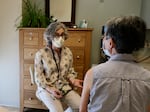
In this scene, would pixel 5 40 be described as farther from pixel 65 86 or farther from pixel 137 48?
pixel 137 48

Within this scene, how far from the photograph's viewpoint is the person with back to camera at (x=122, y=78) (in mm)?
935

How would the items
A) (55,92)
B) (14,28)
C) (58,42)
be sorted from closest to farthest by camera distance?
1. (55,92)
2. (58,42)
3. (14,28)

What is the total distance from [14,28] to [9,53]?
38 centimetres

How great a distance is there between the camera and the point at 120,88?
94cm

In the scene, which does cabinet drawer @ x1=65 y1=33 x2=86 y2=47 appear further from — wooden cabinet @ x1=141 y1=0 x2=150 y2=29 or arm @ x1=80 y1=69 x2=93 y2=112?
arm @ x1=80 y1=69 x2=93 y2=112

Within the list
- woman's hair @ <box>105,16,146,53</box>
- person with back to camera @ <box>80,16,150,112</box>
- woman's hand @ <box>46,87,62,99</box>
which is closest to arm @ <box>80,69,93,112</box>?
person with back to camera @ <box>80,16,150,112</box>

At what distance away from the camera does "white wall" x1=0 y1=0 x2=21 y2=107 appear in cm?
307

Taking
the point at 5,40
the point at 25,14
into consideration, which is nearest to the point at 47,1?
the point at 25,14

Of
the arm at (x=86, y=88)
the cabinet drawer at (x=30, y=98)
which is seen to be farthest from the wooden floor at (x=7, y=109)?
the arm at (x=86, y=88)

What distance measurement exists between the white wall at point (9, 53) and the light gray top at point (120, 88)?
7.76 feet

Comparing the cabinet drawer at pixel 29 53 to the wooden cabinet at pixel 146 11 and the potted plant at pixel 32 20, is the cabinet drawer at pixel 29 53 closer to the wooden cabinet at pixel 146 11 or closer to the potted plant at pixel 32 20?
the potted plant at pixel 32 20

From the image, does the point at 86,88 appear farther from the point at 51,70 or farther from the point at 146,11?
the point at 146,11

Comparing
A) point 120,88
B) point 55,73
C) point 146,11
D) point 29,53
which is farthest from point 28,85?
point 120,88

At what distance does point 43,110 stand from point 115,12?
1.79 metres
